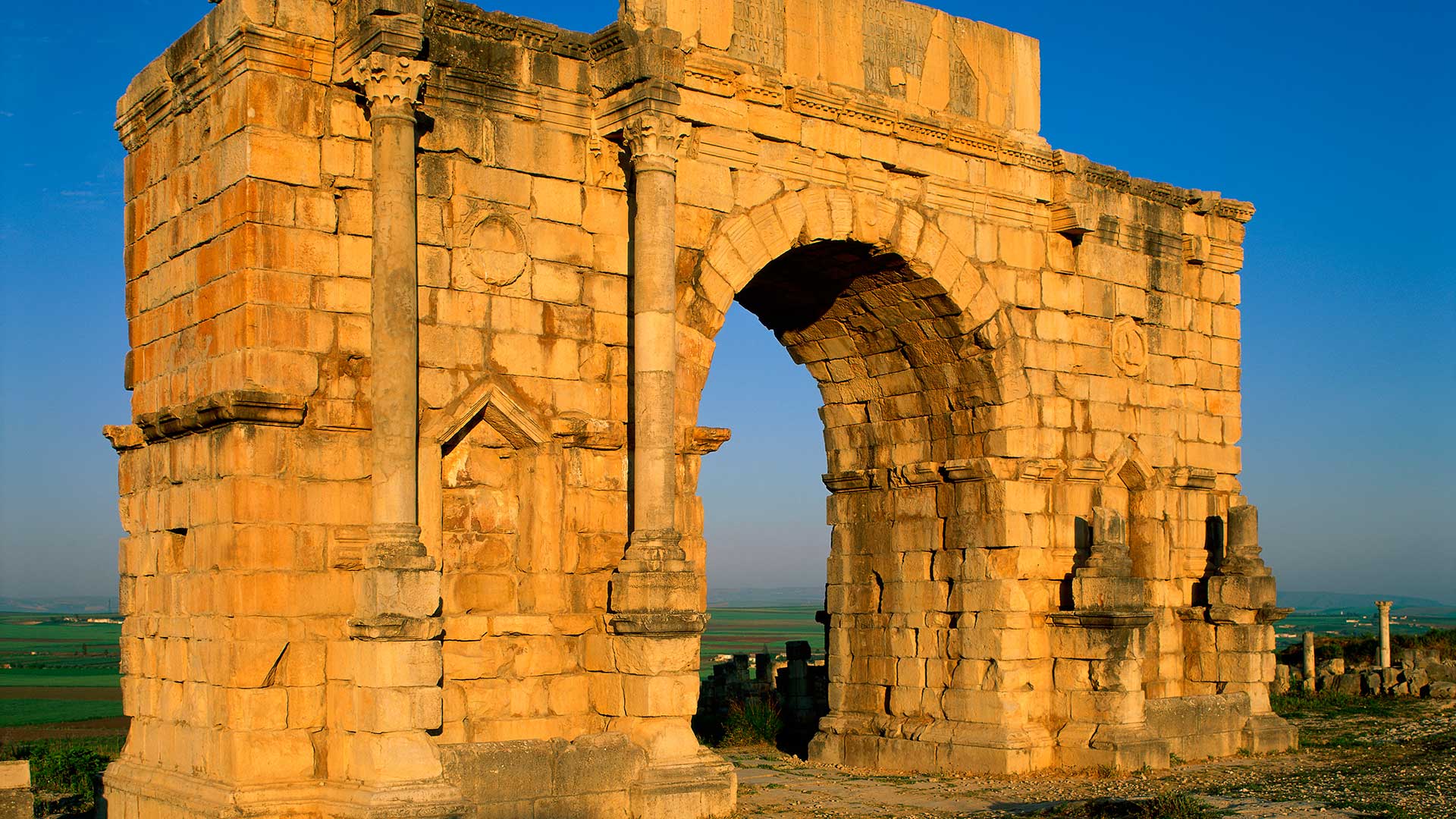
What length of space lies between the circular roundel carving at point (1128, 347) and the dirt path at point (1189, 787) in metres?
3.69

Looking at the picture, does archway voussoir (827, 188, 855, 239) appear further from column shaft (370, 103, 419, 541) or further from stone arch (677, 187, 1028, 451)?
column shaft (370, 103, 419, 541)

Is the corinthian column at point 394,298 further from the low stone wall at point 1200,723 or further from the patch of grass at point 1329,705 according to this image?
the patch of grass at point 1329,705

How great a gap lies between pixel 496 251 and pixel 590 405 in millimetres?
1295

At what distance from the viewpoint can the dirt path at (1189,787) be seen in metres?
11.1

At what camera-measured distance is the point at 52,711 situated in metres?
30.1

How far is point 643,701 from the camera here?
1032 cm

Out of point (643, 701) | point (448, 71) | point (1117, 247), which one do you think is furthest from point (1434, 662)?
point (448, 71)

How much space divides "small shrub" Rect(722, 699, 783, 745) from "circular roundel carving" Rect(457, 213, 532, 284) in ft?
24.0

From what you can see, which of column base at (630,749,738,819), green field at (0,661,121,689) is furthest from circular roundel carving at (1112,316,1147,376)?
green field at (0,661,121,689)

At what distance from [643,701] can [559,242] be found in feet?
10.7

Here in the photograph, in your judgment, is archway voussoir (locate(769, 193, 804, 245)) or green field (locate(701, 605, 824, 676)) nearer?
archway voussoir (locate(769, 193, 804, 245))

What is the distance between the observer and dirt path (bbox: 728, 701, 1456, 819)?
1109 cm

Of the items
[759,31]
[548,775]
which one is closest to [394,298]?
[548,775]

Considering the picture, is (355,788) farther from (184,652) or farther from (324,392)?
(324,392)
